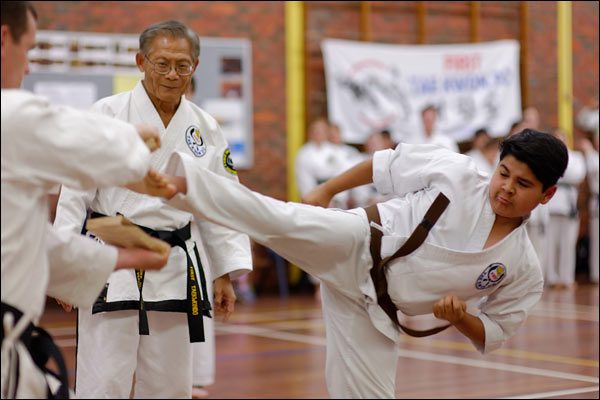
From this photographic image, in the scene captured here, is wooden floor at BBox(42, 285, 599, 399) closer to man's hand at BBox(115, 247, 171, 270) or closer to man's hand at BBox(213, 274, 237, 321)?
man's hand at BBox(213, 274, 237, 321)

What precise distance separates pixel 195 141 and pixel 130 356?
0.68 metres

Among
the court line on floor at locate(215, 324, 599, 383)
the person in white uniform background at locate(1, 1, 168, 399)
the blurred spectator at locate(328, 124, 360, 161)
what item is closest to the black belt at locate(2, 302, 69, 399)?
Result: the person in white uniform background at locate(1, 1, 168, 399)

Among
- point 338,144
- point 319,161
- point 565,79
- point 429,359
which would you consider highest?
point 565,79

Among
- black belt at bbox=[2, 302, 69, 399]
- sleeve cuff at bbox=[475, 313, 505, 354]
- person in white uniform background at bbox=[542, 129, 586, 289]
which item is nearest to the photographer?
black belt at bbox=[2, 302, 69, 399]

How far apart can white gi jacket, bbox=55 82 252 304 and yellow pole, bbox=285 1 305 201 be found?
245 inches

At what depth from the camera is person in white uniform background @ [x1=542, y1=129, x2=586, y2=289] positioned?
31.7ft

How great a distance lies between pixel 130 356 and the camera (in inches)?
112

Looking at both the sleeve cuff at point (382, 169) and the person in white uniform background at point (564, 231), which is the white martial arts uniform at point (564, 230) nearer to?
the person in white uniform background at point (564, 231)

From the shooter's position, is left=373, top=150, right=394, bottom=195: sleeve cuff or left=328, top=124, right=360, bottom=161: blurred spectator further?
left=328, top=124, right=360, bottom=161: blurred spectator

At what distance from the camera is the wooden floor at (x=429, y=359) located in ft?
15.4

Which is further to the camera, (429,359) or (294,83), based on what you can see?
(294,83)

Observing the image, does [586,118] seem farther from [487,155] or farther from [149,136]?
[149,136]

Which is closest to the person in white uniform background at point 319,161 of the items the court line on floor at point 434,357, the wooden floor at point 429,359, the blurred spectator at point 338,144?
the blurred spectator at point 338,144

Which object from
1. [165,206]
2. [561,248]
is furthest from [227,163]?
[561,248]
